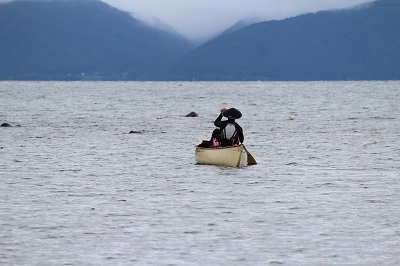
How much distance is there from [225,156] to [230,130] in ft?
3.32

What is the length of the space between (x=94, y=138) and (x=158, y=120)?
22.2m

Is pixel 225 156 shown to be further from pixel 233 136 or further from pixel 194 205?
pixel 194 205

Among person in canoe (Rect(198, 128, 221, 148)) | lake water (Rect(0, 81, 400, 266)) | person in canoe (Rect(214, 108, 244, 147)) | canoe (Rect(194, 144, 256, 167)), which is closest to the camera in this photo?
lake water (Rect(0, 81, 400, 266))

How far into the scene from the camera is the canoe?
3097cm

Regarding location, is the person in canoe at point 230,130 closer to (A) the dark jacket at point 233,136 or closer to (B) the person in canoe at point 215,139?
(A) the dark jacket at point 233,136

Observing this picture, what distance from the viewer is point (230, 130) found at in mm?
31031

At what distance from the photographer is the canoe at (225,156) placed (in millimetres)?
30969

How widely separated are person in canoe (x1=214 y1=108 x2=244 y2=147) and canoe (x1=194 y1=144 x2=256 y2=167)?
0.41m

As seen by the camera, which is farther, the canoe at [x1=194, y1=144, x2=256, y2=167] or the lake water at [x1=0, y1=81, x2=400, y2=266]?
the canoe at [x1=194, y1=144, x2=256, y2=167]

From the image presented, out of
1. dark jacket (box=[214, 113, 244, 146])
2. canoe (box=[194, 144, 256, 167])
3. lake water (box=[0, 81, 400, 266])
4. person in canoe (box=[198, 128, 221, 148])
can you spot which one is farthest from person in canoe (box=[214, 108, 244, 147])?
lake water (box=[0, 81, 400, 266])

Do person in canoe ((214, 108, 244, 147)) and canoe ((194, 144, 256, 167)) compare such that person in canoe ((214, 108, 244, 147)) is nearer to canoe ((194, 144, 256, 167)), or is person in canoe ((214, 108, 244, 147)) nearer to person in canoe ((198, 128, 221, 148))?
person in canoe ((198, 128, 221, 148))

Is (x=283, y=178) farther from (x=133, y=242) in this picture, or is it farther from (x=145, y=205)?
(x=133, y=242)

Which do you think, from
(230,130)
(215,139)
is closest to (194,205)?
(230,130)

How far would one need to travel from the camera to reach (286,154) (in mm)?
37750
